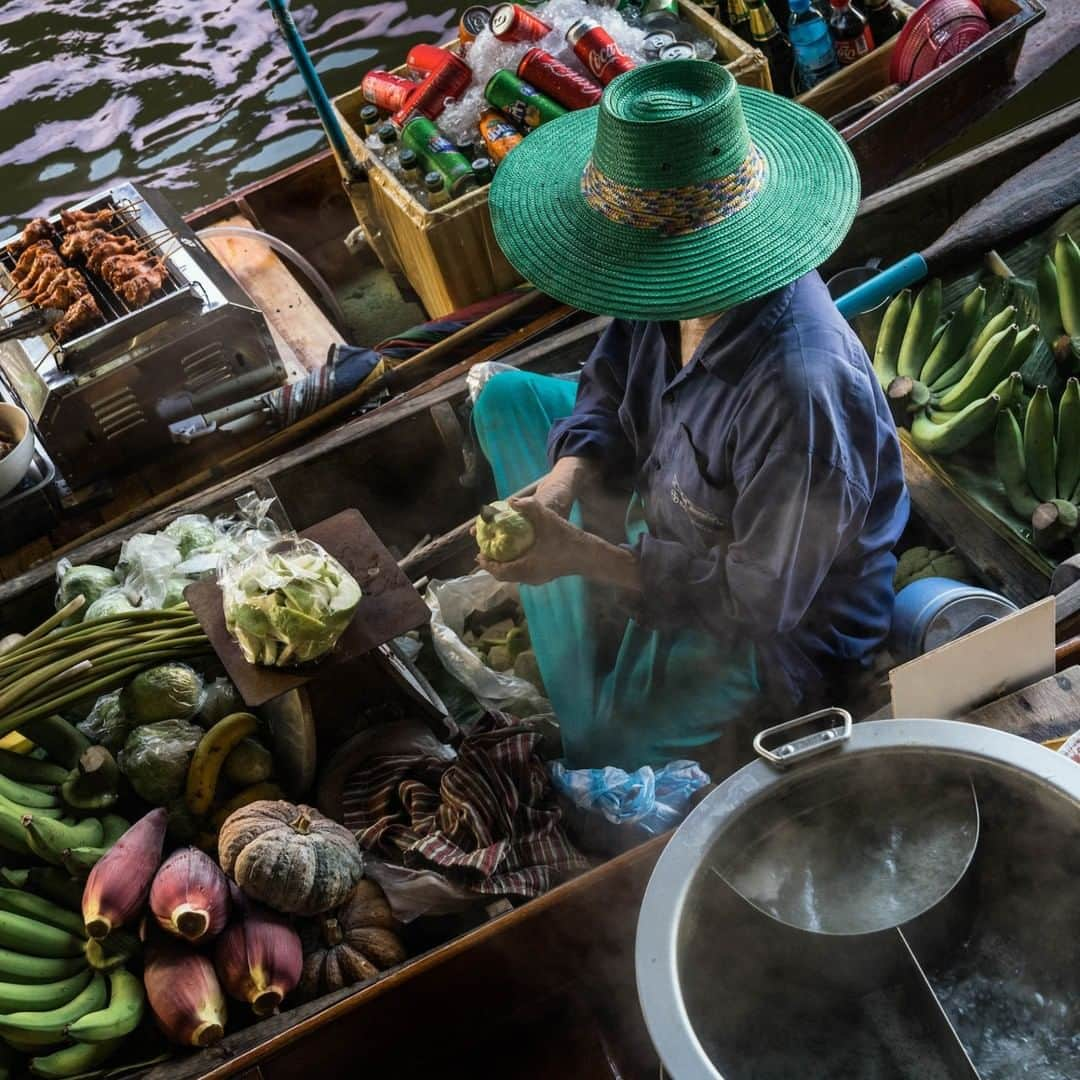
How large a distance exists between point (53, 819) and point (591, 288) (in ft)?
4.88

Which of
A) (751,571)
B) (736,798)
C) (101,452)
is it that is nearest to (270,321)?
(101,452)

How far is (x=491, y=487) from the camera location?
3.18 metres

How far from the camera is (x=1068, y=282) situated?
2932mm

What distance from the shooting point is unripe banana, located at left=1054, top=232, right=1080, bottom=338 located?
289cm

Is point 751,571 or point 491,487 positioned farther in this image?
point 491,487

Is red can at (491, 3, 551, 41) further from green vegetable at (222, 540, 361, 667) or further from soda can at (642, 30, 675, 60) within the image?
green vegetable at (222, 540, 361, 667)

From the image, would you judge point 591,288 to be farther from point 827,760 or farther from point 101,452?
point 101,452

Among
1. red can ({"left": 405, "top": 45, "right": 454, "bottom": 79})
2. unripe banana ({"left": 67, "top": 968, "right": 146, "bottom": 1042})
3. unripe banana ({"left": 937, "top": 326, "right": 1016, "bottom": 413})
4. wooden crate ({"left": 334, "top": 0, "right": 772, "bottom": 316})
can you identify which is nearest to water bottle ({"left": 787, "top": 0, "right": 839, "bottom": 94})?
wooden crate ({"left": 334, "top": 0, "right": 772, "bottom": 316})

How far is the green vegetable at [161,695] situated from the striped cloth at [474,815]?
1.32 ft

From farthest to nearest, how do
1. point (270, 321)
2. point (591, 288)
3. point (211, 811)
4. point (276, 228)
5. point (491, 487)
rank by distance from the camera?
point (276, 228), point (270, 321), point (491, 487), point (211, 811), point (591, 288)

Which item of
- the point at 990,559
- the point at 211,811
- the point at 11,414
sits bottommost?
the point at 990,559

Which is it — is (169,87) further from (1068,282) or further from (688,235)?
(688,235)

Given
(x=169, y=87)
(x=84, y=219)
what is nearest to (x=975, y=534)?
(x=84, y=219)

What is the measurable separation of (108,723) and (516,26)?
2656 mm
